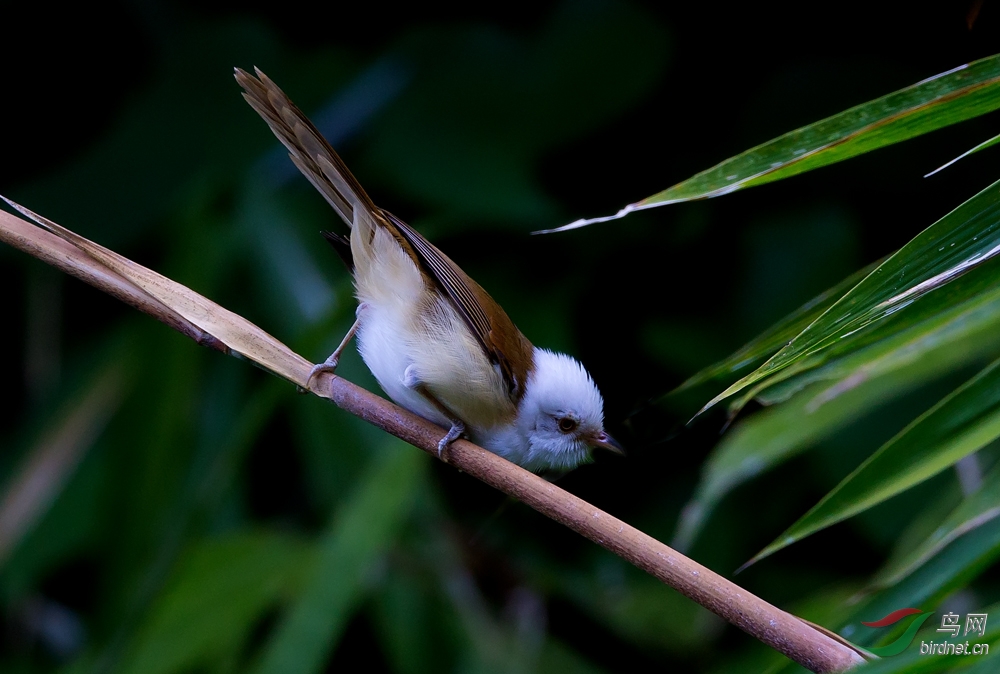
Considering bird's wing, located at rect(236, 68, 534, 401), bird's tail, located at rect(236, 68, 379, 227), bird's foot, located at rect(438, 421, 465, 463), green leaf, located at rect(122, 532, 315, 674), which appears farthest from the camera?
green leaf, located at rect(122, 532, 315, 674)

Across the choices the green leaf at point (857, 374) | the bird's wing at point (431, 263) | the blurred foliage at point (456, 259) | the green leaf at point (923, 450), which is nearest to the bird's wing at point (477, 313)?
the bird's wing at point (431, 263)

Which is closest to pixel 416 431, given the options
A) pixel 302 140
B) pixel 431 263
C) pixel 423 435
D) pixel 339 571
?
pixel 423 435

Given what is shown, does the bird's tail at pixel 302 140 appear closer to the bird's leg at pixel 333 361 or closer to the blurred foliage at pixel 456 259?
the bird's leg at pixel 333 361

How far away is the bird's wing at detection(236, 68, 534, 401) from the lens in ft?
6.04

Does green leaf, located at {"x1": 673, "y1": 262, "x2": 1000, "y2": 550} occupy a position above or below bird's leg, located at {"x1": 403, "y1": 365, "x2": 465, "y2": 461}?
above

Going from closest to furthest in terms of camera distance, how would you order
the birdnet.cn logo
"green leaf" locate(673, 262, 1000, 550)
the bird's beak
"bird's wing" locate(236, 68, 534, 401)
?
1. the birdnet.cn logo
2. "green leaf" locate(673, 262, 1000, 550)
3. "bird's wing" locate(236, 68, 534, 401)
4. the bird's beak

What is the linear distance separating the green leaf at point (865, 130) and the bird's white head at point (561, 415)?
0.91 metres

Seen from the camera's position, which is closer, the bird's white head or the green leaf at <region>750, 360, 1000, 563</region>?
the green leaf at <region>750, 360, 1000, 563</region>

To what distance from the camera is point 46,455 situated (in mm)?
2750

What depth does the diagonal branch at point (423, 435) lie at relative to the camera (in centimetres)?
103

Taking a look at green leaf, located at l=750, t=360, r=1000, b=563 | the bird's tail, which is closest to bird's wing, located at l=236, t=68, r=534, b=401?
the bird's tail

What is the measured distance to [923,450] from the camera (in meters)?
1.06

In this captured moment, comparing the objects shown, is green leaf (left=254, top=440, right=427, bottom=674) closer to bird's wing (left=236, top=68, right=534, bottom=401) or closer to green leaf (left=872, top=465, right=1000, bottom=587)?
bird's wing (left=236, top=68, right=534, bottom=401)

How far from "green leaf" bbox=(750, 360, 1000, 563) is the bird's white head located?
3.12 ft
